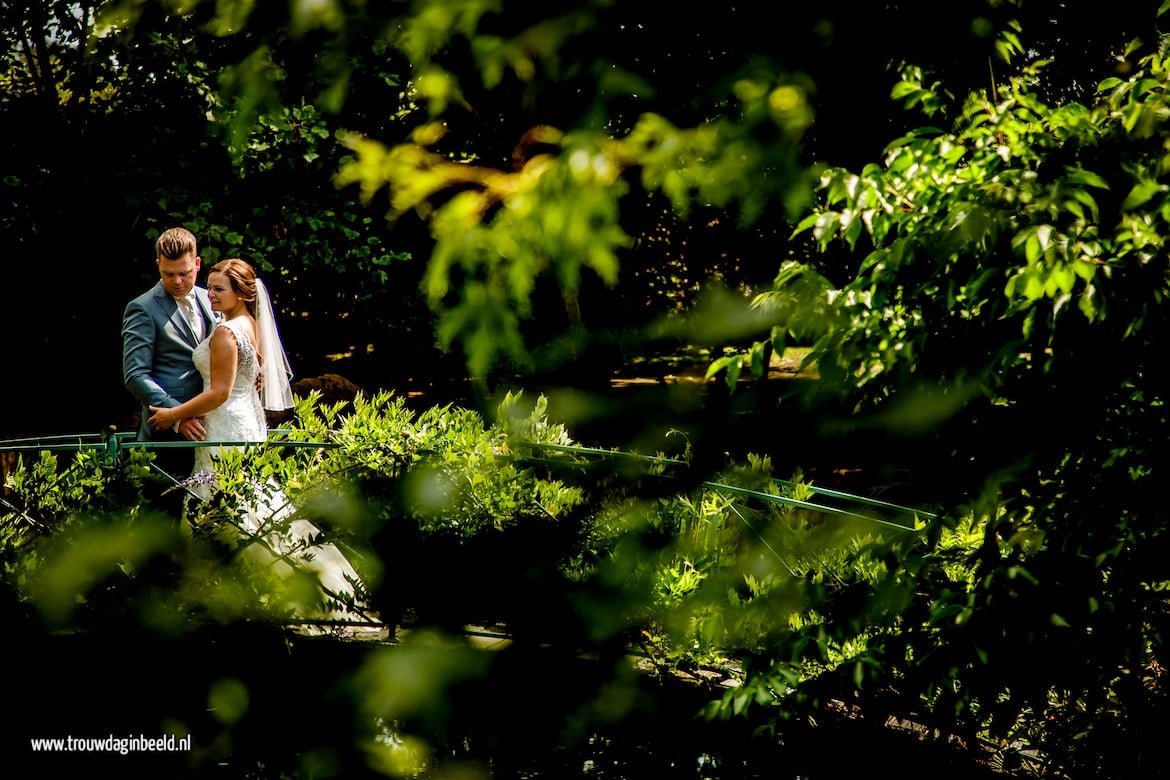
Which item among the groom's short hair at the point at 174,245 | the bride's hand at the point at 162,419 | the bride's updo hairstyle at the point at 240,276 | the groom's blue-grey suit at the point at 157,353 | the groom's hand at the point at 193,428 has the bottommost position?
the groom's hand at the point at 193,428

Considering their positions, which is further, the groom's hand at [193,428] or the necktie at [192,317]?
the necktie at [192,317]

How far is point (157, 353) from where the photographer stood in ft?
16.5

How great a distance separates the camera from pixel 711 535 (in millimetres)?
2918

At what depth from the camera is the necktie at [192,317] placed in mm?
5105

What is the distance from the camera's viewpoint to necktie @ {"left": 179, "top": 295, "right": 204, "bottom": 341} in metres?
5.11

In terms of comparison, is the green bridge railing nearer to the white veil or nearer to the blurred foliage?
the blurred foliage

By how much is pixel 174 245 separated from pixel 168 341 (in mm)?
483

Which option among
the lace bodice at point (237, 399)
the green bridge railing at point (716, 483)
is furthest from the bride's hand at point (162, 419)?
the green bridge railing at point (716, 483)

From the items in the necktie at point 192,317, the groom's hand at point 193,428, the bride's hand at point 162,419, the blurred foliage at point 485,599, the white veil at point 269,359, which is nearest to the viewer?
the blurred foliage at point 485,599

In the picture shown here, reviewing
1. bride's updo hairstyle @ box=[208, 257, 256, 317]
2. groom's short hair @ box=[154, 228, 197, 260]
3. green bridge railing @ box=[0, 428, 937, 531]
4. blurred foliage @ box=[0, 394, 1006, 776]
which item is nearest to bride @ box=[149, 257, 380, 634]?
bride's updo hairstyle @ box=[208, 257, 256, 317]

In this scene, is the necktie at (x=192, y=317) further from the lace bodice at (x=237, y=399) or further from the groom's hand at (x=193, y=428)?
the groom's hand at (x=193, y=428)

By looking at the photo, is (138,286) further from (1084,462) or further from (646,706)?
(1084,462)

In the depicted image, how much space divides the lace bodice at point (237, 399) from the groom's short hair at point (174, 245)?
403 millimetres

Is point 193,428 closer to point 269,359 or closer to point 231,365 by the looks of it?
point 231,365
